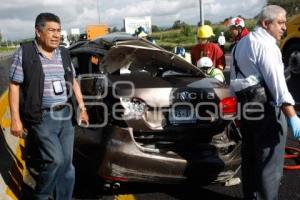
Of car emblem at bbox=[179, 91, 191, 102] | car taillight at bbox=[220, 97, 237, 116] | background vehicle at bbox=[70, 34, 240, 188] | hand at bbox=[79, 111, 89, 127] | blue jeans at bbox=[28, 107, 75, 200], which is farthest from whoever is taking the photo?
car taillight at bbox=[220, 97, 237, 116]

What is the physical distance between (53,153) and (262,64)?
178 centimetres

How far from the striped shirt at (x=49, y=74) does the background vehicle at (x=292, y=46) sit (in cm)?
605

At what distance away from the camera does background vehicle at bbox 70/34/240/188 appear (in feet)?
13.6

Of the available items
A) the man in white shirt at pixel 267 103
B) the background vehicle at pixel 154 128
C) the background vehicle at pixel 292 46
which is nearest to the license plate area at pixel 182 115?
the background vehicle at pixel 154 128

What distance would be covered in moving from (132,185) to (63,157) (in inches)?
52.1

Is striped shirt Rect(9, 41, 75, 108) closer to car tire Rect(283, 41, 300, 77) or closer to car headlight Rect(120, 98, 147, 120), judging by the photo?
car headlight Rect(120, 98, 147, 120)

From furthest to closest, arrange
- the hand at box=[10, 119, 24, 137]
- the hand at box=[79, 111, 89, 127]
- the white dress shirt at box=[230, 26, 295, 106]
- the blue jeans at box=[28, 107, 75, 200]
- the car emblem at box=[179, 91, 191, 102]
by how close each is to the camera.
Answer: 1. the car emblem at box=[179, 91, 191, 102]
2. the hand at box=[79, 111, 89, 127]
3. the blue jeans at box=[28, 107, 75, 200]
4. the hand at box=[10, 119, 24, 137]
5. the white dress shirt at box=[230, 26, 295, 106]

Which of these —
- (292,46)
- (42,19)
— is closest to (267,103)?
(42,19)

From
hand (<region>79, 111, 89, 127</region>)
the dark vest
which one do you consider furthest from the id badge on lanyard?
hand (<region>79, 111, 89, 127</region>)

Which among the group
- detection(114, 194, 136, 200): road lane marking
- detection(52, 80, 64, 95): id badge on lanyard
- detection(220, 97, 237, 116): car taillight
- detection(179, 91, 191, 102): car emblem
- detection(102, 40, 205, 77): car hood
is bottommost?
detection(114, 194, 136, 200): road lane marking

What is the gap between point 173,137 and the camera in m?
4.39

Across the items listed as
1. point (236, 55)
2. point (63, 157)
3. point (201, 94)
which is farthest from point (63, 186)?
point (236, 55)

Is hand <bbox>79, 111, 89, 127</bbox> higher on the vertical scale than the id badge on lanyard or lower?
lower

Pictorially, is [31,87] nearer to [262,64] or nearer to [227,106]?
[262,64]
